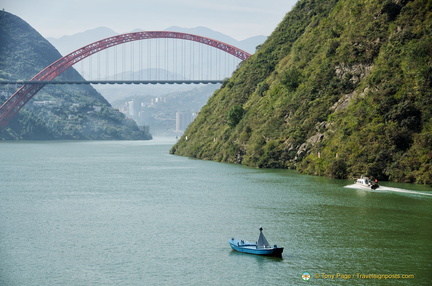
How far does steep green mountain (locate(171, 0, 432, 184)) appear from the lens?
46469mm

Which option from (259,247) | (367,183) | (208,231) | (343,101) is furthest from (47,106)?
(259,247)

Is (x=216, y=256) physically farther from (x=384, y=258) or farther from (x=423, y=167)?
(x=423, y=167)

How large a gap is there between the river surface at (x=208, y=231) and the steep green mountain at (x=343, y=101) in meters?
3.19

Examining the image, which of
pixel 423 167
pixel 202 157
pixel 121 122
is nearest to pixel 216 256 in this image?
pixel 423 167

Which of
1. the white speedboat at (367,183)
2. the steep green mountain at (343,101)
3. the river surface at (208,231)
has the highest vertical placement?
the steep green mountain at (343,101)

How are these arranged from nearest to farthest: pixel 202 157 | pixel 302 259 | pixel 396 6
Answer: pixel 302 259
pixel 396 6
pixel 202 157

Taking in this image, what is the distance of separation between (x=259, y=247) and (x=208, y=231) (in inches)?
197

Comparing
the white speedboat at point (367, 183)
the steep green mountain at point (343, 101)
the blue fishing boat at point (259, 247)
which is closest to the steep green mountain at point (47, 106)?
the steep green mountain at point (343, 101)

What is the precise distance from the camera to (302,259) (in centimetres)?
2391

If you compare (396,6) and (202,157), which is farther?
(202,157)

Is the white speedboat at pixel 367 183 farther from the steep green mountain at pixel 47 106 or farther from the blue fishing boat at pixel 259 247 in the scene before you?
the steep green mountain at pixel 47 106

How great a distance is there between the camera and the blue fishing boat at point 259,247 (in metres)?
24.0

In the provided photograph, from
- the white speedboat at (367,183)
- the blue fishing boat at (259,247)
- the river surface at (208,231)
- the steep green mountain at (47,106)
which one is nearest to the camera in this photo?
the river surface at (208,231)

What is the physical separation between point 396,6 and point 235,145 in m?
21.1
